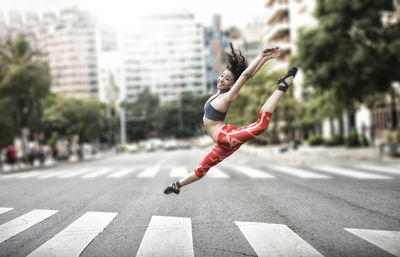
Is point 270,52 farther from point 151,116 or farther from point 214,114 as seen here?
point 151,116

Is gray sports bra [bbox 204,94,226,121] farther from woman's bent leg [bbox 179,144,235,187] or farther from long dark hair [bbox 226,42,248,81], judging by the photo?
long dark hair [bbox 226,42,248,81]

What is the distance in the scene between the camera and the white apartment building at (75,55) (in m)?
126

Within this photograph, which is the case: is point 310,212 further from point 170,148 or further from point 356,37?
point 170,148

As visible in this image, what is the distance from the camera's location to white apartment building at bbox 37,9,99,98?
414 ft

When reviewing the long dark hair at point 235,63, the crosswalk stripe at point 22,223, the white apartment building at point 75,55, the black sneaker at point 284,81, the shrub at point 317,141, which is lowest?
the shrub at point 317,141

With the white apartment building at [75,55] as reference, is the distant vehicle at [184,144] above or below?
below

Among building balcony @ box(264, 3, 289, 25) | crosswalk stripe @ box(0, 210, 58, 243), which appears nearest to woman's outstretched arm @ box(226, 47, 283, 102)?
crosswalk stripe @ box(0, 210, 58, 243)

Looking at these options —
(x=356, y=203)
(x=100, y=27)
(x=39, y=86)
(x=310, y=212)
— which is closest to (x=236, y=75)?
(x=310, y=212)

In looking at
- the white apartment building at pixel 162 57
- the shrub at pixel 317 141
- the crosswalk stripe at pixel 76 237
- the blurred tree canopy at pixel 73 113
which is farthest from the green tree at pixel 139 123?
the crosswalk stripe at pixel 76 237

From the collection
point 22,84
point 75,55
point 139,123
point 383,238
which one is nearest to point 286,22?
point 22,84

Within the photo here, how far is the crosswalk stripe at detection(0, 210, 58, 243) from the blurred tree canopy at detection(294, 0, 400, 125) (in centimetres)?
1666

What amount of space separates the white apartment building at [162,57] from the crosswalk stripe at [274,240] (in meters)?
128

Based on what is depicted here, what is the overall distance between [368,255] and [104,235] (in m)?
2.87

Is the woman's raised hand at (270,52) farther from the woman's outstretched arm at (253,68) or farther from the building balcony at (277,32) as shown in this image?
the building balcony at (277,32)
